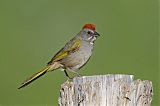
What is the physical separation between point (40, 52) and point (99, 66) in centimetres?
167

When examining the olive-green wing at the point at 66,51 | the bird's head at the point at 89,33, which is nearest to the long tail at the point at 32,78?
the olive-green wing at the point at 66,51

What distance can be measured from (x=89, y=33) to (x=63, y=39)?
5554 millimetres

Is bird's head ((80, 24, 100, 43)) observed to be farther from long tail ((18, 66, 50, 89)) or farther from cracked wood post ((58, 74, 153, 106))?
cracked wood post ((58, 74, 153, 106))

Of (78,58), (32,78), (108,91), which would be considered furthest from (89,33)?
(108,91)

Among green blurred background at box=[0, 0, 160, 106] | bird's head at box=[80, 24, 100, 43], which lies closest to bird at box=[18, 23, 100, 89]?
bird's head at box=[80, 24, 100, 43]

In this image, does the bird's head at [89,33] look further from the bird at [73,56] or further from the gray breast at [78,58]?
the gray breast at [78,58]

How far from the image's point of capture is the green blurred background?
509 inches

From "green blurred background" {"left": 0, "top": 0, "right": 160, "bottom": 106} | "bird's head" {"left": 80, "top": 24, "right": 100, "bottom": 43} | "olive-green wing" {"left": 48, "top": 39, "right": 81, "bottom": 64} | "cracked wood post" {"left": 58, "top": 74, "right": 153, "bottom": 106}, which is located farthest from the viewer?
"green blurred background" {"left": 0, "top": 0, "right": 160, "bottom": 106}

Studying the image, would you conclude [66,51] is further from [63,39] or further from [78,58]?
[63,39]

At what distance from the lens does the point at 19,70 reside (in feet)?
45.0

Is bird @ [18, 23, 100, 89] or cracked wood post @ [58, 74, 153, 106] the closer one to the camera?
cracked wood post @ [58, 74, 153, 106]

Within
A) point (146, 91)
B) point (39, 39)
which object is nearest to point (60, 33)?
A: point (39, 39)

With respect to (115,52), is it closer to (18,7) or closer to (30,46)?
(30,46)

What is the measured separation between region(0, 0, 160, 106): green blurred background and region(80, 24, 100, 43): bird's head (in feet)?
5.44
